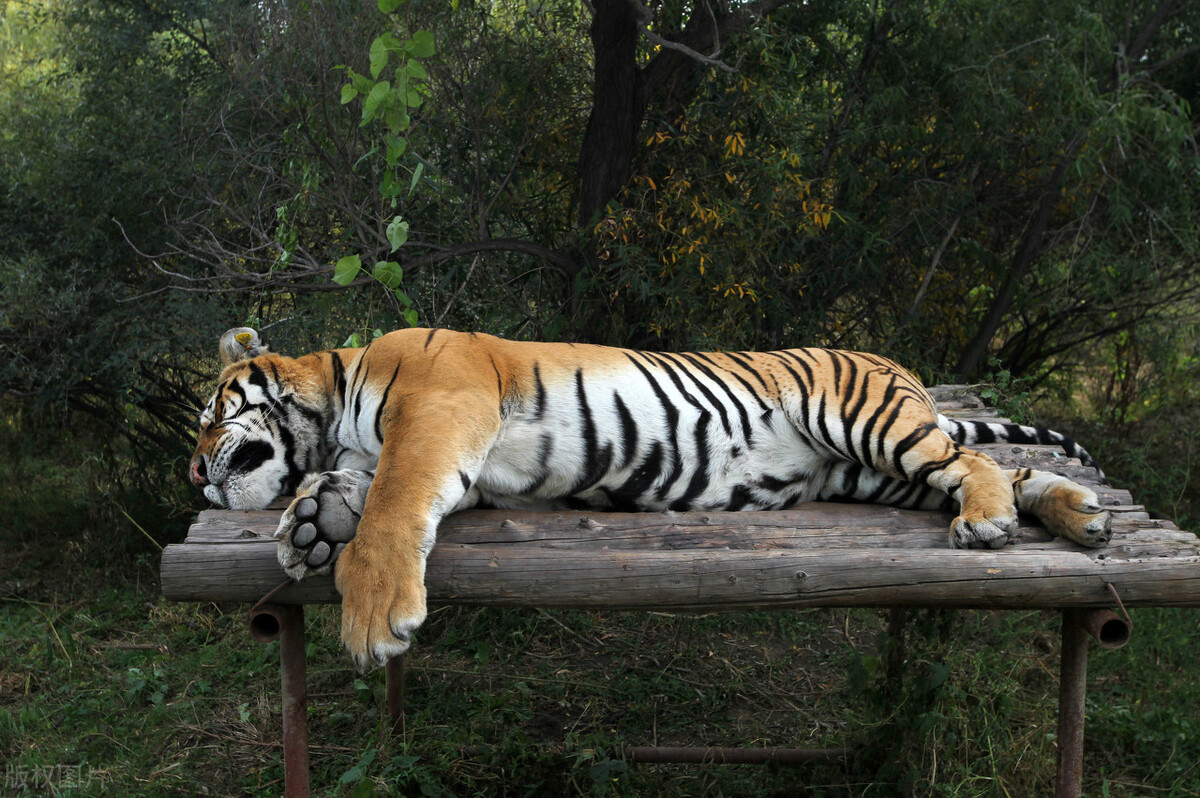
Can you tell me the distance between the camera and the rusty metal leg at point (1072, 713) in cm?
281

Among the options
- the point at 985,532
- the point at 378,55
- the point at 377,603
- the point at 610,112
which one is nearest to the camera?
the point at 377,603

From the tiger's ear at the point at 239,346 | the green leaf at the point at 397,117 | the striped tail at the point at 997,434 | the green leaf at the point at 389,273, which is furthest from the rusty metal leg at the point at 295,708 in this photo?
the striped tail at the point at 997,434

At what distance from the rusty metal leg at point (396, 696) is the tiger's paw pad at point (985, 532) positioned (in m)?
2.15

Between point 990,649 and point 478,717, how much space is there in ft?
7.39

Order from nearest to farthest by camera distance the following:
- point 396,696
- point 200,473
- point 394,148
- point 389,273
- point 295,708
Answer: point 295,708, point 200,473, point 394,148, point 389,273, point 396,696

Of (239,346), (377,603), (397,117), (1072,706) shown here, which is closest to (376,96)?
(397,117)

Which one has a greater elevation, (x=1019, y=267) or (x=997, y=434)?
(x=1019, y=267)

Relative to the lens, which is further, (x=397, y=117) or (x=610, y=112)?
(x=610, y=112)

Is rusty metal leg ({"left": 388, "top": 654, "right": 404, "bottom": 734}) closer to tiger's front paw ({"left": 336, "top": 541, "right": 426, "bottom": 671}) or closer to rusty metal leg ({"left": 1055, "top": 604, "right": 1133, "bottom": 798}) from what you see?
tiger's front paw ({"left": 336, "top": 541, "right": 426, "bottom": 671})

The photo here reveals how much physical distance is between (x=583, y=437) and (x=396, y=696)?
1.58 metres

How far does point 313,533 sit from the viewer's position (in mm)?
2326

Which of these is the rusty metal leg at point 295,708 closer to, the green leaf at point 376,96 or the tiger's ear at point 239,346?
the tiger's ear at point 239,346

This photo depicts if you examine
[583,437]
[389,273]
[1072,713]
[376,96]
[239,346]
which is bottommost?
[1072,713]

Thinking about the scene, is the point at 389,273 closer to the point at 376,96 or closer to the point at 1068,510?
the point at 376,96
